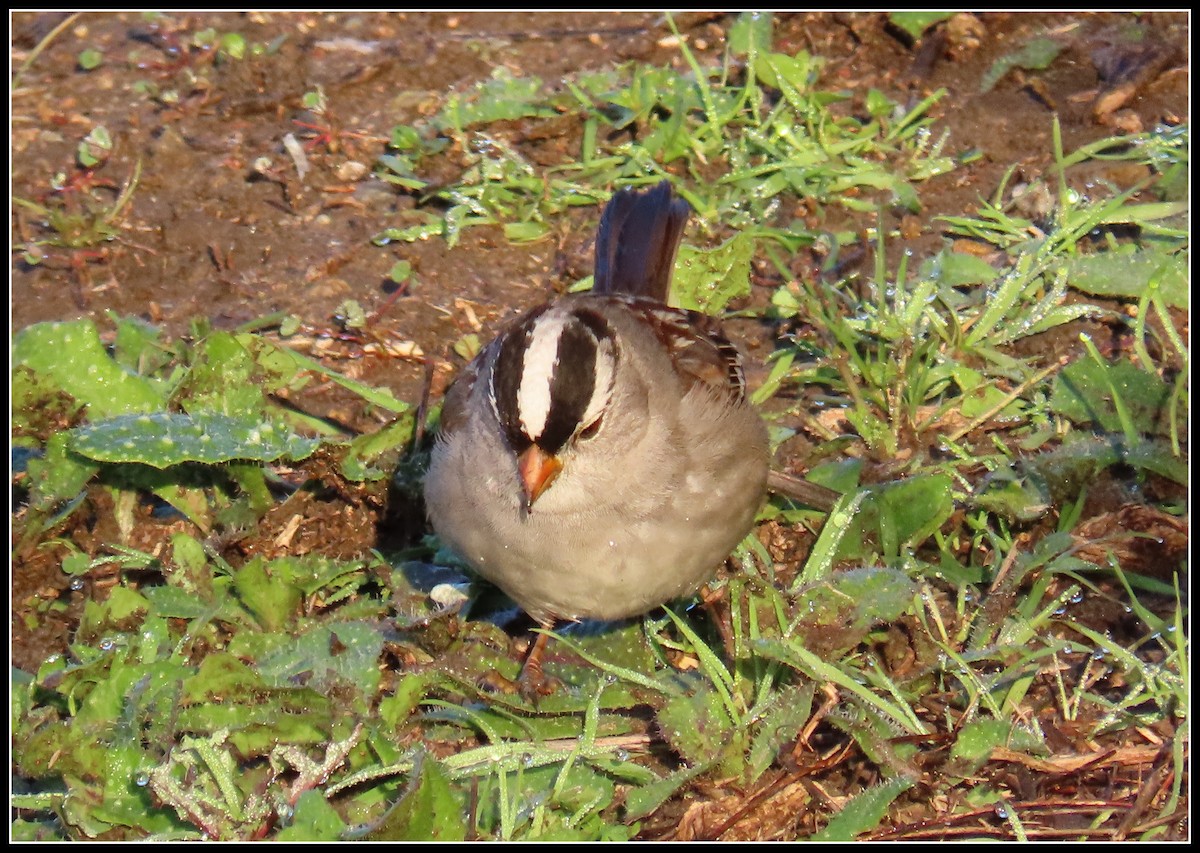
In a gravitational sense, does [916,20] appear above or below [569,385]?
above

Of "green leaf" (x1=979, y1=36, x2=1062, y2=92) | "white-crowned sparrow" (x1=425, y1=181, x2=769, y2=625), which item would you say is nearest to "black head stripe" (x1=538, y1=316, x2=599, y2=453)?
"white-crowned sparrow" (x1=425, y1=181, x2=769, y2=625)

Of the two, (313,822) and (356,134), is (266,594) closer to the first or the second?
(313,822)

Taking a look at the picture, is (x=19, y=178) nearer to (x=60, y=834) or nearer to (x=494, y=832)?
(x=60, y=834)

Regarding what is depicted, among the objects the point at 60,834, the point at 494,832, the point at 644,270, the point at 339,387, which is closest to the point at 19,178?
the point at 339,387

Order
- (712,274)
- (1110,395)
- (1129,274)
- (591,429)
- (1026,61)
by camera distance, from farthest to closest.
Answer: (1026,61) < (712,274) < (1129,274) < (1110,395) < (591,429)

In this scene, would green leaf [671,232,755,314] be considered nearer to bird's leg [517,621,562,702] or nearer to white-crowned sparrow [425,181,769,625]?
white-crowned sparrow [425,181,769,625]

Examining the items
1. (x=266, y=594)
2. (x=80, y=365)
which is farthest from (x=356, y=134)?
(x=266, y=594)

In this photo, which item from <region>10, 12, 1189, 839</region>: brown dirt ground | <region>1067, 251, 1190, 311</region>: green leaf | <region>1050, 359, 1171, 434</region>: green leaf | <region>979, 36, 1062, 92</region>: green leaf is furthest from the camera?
<region>979, 36, 1062, 92</region>: green leaf
